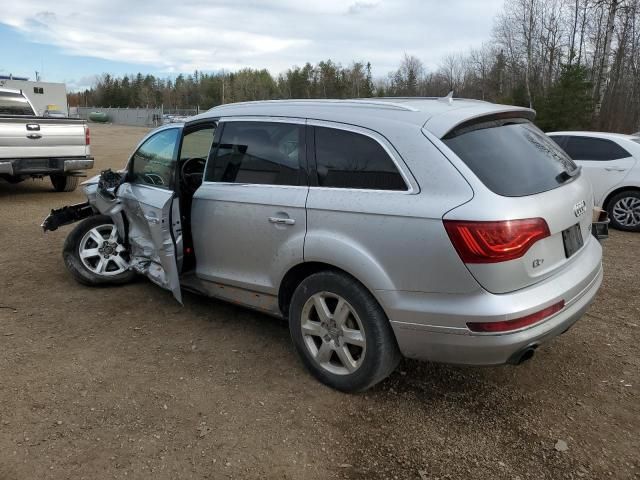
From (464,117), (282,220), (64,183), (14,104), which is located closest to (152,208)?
(282,220)

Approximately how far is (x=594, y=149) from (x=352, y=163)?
23.0 ft

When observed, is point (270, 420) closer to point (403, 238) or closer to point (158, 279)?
point (403, 238)

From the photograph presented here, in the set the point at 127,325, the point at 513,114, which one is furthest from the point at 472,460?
the point at 127,325

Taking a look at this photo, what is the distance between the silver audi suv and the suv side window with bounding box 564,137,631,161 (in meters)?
5.79

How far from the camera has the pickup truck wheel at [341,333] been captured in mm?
3129

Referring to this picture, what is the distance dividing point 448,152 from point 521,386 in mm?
1660

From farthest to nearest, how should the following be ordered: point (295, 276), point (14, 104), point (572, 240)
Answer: point (14, 104)
point (295, 276)
point (572, 240)

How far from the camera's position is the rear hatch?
2.72 meters

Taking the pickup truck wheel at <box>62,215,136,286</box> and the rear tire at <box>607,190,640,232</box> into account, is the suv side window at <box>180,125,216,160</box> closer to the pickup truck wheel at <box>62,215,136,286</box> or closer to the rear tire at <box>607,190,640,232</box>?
the pickup truck wheel at <box>62,215,136,286</box>

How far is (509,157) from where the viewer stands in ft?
10.2

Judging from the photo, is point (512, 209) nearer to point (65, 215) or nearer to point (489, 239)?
point (489, 239)

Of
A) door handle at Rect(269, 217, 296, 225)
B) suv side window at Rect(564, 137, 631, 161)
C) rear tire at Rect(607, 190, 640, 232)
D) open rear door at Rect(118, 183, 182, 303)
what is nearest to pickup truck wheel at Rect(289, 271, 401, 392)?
door handle at Rect(269, 217, 296, 225)

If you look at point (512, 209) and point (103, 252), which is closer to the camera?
point (512, 209)

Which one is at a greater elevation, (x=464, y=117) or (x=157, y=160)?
(x=464, y=117)
